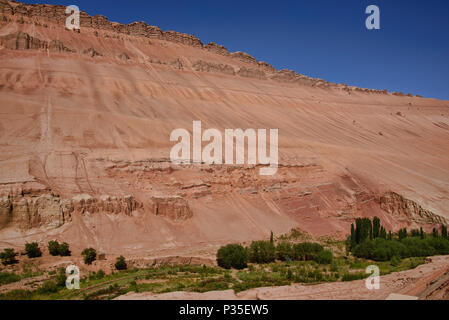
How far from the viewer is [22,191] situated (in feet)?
63.4

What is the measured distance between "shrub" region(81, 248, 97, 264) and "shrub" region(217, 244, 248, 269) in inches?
231

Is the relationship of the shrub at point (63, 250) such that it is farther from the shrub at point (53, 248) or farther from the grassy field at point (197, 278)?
the grassy field at point (197, 278)

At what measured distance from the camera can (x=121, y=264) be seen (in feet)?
56.3

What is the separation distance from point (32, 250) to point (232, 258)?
9044 millimetres

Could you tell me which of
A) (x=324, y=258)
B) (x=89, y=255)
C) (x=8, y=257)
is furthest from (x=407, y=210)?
(x=8, y=257)

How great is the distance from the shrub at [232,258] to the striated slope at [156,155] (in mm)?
2675

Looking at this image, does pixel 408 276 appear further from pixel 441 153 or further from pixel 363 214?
pixel 441 153

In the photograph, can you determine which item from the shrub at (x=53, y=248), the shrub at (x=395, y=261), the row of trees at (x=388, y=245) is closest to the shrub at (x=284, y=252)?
the row of trees at (x=388, y=245)

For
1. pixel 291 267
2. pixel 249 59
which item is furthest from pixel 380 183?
pixel 249 59

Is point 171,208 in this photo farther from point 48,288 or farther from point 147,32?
point 147,32

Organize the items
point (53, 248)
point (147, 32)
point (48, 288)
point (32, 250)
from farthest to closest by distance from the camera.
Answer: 1. point (147, 32)
2. point (53, 248)
3. point (32, 250)
4. point (48, 288)

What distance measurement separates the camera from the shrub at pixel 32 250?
1684 cm

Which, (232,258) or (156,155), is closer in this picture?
(232,258)

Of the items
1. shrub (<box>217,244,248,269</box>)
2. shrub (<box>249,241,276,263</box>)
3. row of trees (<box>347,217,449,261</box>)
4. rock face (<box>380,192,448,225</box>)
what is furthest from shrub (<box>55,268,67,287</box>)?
rock face (<box>380,192,448,225</box>)
